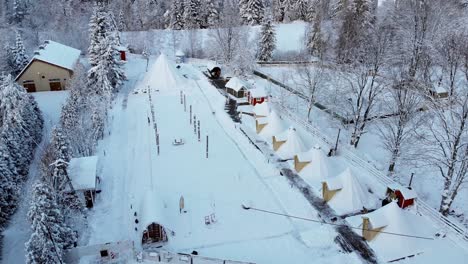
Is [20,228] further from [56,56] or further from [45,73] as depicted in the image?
[56,56]

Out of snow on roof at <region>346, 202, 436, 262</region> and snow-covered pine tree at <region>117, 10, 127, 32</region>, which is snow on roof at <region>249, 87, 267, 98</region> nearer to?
snow on roof at <region>346, 202, 436, 262</region>

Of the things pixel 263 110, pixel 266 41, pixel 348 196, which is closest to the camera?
pixel 348 196

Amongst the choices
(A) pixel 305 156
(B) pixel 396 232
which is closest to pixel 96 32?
(A) pixel 305 156

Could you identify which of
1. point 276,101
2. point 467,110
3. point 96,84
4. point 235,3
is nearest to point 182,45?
point 235,3

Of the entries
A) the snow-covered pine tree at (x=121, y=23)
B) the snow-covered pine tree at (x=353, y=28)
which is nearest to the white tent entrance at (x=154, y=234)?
the snow-covered pine tree at (x=353, y=28)

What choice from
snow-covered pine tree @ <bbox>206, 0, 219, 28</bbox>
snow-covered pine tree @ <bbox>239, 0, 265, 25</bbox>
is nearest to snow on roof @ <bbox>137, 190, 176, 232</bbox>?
snow-covered pine tree @ <bbox>206, 0, 219, 28</bbox>

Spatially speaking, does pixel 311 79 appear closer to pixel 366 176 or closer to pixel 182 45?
pixel 366 176

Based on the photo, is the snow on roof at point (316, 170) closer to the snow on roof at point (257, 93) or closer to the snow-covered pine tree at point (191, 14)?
the snow on roof at point (257, 93)
